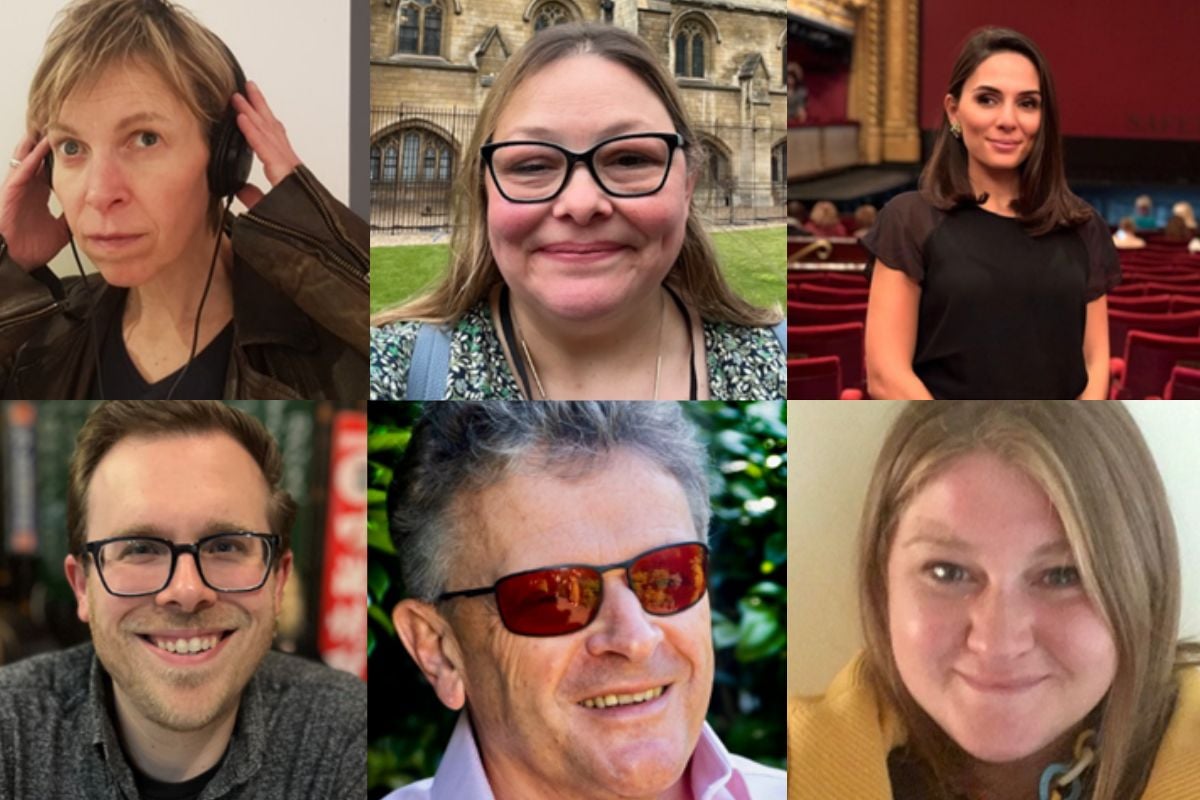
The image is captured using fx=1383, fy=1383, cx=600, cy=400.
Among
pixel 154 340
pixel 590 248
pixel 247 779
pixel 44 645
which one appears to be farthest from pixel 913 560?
pixel 44 645

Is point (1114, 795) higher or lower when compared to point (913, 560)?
lower

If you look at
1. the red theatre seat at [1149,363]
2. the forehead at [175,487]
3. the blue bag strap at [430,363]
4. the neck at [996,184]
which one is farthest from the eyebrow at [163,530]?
the red theatre seat at [1149,363]

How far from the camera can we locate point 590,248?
8.75ft

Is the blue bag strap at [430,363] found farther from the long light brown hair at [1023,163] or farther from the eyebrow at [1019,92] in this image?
the eyebrow at [1019,92]

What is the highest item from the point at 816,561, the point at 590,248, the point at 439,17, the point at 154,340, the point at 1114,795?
the point at 439,17

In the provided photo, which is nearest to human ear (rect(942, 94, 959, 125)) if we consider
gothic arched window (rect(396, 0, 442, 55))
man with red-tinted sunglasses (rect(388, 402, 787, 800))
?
man with red-tinted sunglasses (rect(388, 402, 787, 800))

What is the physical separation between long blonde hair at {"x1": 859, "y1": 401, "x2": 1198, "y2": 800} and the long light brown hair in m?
0.39

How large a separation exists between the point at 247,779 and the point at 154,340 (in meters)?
0.92

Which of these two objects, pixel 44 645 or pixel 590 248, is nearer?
pixel 590 248

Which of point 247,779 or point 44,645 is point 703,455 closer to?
point 247,779

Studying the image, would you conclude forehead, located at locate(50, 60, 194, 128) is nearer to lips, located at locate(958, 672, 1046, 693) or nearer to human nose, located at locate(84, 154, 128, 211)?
human nose, located at locate(84, 154, 128, 211)

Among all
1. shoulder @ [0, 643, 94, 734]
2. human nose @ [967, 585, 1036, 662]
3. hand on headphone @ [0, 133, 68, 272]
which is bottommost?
shoulder @ [0, 643, 94, 734]

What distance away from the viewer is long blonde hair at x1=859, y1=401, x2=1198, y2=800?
2.81 metres

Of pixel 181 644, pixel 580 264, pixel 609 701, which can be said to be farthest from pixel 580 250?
pixel 181 644
